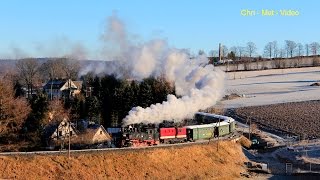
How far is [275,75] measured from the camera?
14312 cm

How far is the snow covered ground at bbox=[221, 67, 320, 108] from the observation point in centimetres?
10825

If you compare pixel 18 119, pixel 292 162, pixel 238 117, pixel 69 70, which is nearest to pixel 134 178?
pixel 18 119

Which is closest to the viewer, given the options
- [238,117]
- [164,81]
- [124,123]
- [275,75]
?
[124,123]

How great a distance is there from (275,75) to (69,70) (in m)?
59.8

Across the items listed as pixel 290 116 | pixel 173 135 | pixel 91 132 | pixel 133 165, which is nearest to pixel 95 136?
pixel 91 132

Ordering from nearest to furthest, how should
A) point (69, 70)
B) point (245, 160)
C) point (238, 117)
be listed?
1. point (245, 160)
2. point (238, 117)
3. point (69, 70)

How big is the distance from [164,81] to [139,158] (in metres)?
18.9

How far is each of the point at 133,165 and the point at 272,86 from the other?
83.4 m

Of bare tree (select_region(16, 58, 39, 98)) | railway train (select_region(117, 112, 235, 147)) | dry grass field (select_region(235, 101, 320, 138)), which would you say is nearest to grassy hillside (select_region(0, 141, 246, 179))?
railway train (select_region(117, 112, 235, 147))

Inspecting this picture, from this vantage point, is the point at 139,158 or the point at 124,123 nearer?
the point at 139,158

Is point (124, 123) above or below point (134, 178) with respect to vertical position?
above

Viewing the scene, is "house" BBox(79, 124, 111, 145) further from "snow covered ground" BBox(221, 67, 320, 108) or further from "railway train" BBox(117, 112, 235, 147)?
"snow covered ground" BBox(221, 67, 320, 108)

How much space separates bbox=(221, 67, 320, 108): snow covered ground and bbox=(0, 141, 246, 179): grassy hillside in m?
49.3

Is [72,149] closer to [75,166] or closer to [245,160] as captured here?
[75,166]
